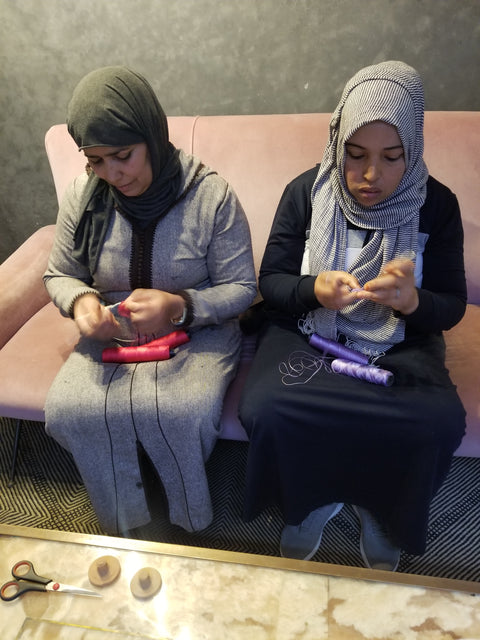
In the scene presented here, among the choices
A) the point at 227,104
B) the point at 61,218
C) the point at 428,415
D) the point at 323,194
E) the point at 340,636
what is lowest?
the point at 340,636

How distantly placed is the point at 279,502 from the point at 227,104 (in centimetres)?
135

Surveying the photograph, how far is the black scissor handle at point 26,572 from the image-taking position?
2.64 ft

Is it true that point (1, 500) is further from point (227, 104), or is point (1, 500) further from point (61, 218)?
point (227, 104)

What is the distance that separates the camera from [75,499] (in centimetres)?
141

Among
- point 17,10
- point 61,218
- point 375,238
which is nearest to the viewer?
point 375,238

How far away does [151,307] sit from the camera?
1.07m

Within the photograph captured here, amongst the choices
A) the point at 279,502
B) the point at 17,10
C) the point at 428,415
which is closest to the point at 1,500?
the point at 279,502

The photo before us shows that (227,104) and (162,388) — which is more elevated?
(227,104)

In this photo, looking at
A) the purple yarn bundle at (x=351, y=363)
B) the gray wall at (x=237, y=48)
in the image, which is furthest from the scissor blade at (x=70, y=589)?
the gray wall at (x=237, y=48)

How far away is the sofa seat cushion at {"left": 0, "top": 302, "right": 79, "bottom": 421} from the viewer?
1.22 metres

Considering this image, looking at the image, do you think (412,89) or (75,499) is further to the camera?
(75,499)

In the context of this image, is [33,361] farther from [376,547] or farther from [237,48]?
[237,48]

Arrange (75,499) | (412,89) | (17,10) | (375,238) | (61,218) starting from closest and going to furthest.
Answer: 1. (412,89)
2. (375,238)
3. (61,218)
4. (75,499)
5. (17,10)

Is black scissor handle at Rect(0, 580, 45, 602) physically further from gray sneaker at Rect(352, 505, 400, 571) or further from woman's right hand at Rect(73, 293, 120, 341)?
gray sneaker at Rect(352, 505, 400, 571)
